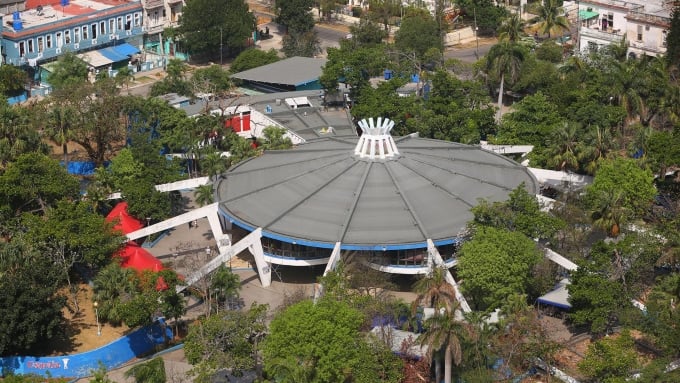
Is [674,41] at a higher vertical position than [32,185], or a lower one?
higher

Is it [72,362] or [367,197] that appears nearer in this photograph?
[72,362]

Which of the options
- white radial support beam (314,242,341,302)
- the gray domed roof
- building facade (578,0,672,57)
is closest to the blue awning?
the gray domed roof

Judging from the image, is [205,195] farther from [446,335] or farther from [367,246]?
[446,335]

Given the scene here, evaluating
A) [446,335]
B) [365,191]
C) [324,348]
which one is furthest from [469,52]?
[446,335]

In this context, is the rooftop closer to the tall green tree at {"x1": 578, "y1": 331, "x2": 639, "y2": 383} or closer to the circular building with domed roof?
the circular building with domed roof

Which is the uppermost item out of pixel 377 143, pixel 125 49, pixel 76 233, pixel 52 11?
pixel 52 11

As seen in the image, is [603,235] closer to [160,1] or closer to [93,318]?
[93,318]

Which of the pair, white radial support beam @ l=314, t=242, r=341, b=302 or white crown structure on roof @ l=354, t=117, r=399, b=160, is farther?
white crown structure on roof @ l=354, t=117, r=399, b=160
